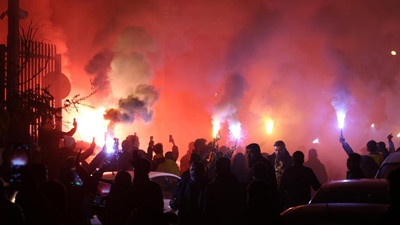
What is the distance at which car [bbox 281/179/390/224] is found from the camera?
226 inches

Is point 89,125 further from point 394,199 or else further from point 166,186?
point 394,199

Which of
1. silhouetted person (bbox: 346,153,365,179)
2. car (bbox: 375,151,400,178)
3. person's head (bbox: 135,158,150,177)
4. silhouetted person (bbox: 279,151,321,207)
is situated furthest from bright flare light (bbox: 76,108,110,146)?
person's head (bbox: 135,158,150,177)

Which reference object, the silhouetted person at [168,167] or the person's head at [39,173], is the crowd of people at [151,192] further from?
the silhouetted person at [168,167]

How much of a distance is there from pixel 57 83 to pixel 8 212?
12.6m

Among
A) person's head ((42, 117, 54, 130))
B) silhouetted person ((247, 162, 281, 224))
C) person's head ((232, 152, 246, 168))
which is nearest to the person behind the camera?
silhouetted person ((247, 162, 281, 224))

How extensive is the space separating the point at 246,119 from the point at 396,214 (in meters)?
33.8

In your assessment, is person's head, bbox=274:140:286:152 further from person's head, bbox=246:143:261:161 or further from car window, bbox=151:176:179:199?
person's head, bbox=246:143:261:161

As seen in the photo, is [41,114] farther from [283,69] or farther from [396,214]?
[283,69]

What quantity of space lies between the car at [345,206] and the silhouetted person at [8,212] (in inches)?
110

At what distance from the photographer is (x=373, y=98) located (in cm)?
3909

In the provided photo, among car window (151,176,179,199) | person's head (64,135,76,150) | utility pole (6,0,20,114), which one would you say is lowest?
car window (151,176,179,199)

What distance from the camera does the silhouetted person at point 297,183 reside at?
9758mm

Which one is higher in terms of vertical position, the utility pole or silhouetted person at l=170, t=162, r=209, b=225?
the utility pole

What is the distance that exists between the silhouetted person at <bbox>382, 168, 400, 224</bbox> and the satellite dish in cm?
1417
